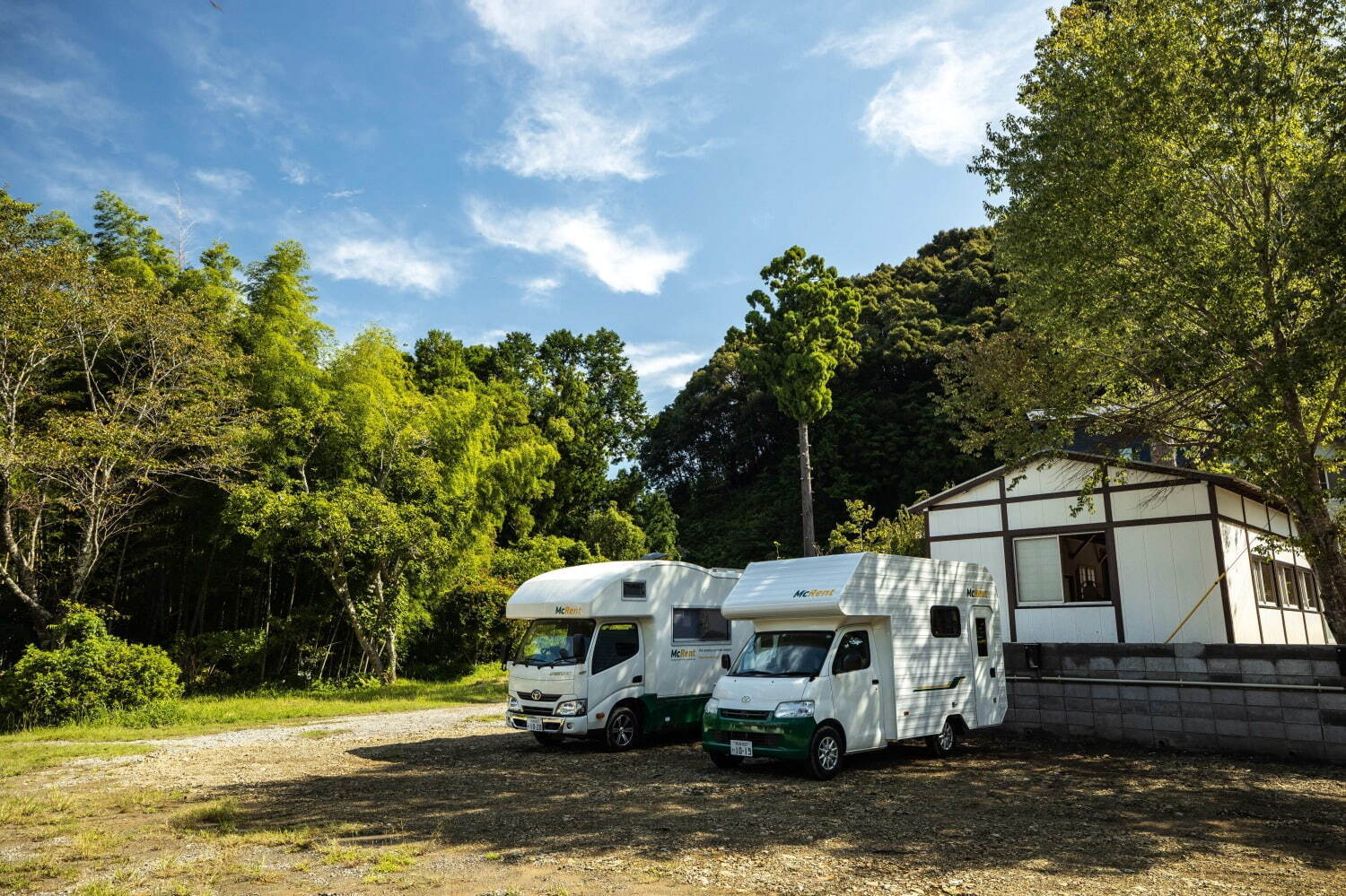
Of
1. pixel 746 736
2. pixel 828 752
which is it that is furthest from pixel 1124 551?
pixel 746 736

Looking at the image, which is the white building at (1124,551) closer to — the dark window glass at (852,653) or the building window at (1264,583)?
the building window at (1264,583)

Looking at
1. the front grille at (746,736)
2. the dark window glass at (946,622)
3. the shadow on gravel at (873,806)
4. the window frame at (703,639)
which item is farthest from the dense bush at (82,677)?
the dark window glass at (946,622)

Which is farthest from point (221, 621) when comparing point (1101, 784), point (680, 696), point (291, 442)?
point (1101, 784)

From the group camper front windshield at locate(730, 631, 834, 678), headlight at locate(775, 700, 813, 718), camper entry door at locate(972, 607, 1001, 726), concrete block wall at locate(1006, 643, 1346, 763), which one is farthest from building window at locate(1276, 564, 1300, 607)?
headlight at locate(775, 700, 813, 718)

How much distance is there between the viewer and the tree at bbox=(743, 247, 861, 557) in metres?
25.2

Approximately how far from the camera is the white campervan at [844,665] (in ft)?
29.8

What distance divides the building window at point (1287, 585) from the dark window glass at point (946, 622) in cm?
938

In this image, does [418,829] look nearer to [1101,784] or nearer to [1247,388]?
[1101,784]

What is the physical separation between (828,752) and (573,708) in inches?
140

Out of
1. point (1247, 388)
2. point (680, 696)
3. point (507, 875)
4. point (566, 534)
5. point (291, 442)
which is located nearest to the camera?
point (507, 875)

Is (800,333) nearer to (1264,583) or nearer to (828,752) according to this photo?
(1264,583)

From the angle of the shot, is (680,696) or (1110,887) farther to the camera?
(680,696)

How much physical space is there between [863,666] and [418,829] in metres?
5.13

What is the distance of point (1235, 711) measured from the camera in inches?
394
